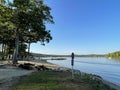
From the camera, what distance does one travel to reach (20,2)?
124 ft

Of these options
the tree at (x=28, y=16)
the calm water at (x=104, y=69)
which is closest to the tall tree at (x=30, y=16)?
the tree at (x=28, y=16)

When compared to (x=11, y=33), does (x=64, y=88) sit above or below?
below

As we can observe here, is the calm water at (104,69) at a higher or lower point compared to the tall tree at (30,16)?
lower

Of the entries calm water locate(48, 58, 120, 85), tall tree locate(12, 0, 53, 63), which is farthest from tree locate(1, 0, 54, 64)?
calm water locate(48, 58, 120, 85)

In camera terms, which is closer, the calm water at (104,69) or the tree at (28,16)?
the tree at (28,16)

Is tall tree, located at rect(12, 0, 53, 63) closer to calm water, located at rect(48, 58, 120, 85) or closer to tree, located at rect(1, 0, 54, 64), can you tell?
tree, located at rect(1, 0, 54, 64)

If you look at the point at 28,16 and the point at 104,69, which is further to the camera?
the point at 104,69

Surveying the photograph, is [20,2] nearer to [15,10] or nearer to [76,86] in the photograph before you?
[15,10]

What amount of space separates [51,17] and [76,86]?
26247mm

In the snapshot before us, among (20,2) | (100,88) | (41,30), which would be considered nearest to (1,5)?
(20,2)

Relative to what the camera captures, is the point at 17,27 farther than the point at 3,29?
No

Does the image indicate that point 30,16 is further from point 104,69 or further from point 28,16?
point 104,69

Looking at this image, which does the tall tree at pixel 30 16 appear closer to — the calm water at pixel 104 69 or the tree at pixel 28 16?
the tree at pixel 28 16

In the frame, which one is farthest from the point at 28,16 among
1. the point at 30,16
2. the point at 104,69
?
the point at 104,69
